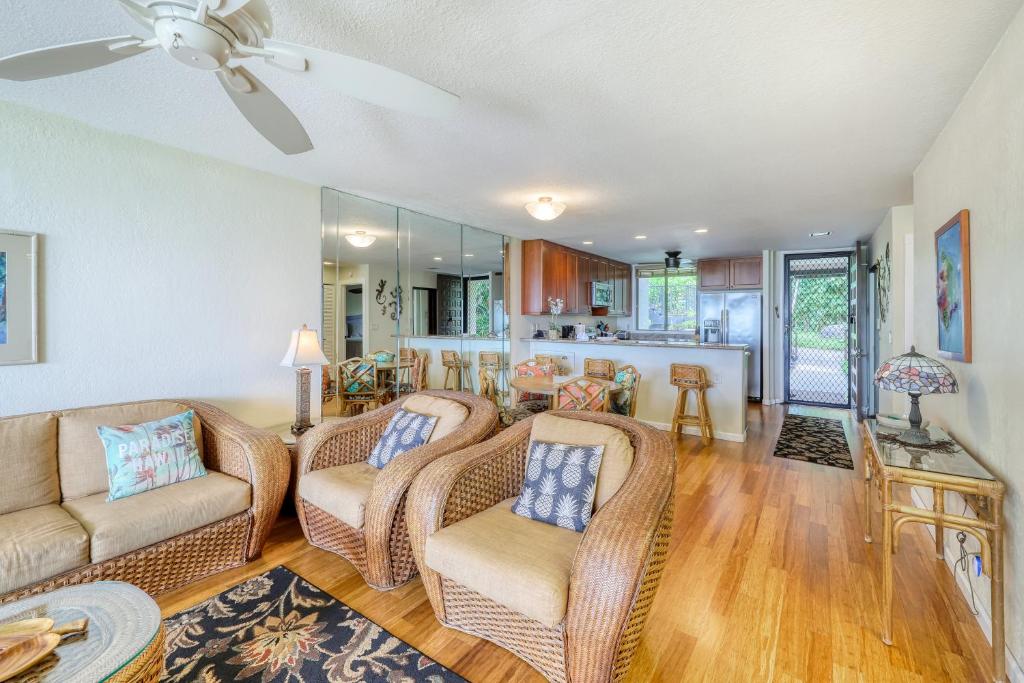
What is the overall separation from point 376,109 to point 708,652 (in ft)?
9.02

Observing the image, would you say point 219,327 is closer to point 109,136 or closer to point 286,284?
point 286,284

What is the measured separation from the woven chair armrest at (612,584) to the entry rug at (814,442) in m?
3.34

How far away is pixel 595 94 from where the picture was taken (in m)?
1.96

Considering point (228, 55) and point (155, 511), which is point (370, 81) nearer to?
point (228, 55)

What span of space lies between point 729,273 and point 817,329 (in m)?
1.47

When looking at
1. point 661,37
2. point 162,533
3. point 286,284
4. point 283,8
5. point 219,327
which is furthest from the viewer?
point 286,284

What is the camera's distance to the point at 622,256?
700cm

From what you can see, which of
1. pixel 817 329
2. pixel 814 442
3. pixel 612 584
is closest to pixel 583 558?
pixel 612 584

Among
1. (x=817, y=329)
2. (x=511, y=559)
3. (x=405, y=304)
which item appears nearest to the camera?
(x=511, y=559)

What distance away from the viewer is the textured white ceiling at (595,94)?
1.48m

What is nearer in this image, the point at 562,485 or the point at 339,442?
the point at 562,485

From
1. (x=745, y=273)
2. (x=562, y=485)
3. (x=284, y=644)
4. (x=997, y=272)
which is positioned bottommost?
(x=284, y=644)

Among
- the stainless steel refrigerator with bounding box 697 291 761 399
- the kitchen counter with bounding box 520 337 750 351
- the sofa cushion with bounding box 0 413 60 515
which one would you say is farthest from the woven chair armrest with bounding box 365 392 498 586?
the stainless steel refrigerator with bounding box 697 291 761 399

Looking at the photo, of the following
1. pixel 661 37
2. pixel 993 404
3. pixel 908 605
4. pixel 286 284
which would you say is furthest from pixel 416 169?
pixel 908 605
